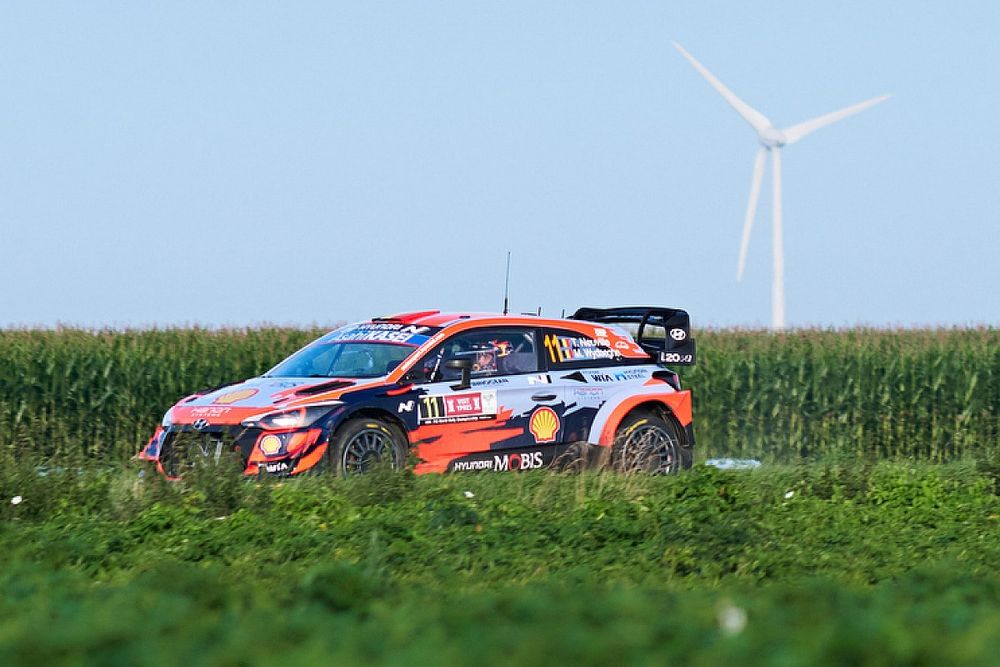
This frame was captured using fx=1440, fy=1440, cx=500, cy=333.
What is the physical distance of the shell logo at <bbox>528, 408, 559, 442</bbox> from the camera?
13.9 m

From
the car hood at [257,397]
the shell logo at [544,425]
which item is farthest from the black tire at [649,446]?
the car hood at [257,397]

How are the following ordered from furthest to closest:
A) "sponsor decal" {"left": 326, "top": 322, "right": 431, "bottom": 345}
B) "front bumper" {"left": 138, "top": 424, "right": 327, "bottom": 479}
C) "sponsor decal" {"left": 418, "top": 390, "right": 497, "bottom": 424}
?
"sponsor decal" {"left": 326, "top": 322, "right": 431, "bottom": 345} → "sponsor decal" {"left": 418, "top": 390, "right": 497, "bottom": 424} → "front bumper" {"left": 138, "top": 424, "right": 327, "bottom": 479}

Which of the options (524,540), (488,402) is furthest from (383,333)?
(524,540)

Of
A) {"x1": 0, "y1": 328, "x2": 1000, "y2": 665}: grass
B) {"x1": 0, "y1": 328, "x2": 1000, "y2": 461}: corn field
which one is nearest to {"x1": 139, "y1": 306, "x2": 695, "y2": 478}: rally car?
{"x1": 0, "y1": 328, "x2": 1000, "y2": 665}: grass

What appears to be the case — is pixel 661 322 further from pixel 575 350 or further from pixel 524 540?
pixel 524 540

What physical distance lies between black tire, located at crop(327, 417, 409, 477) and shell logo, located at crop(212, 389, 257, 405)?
1018 mm

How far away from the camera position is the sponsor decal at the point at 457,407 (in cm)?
1331

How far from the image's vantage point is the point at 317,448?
1267 cm

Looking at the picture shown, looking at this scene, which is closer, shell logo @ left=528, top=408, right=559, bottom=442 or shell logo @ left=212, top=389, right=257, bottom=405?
shell logo @ left=212, top=389, right=257, bottom=405

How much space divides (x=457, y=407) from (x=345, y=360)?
131 cm

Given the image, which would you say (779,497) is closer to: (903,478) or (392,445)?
(903,478)

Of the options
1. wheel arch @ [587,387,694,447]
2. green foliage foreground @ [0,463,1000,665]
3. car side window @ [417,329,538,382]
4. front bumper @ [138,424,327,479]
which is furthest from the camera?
wheel arch @ [587,387,694,447]

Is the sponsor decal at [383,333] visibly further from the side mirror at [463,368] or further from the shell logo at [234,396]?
the shell logo at [234,396]

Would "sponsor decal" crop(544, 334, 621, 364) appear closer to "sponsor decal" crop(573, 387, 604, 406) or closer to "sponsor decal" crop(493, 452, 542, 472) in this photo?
"sponsor decal" crop(573, 387, 604, 406)
